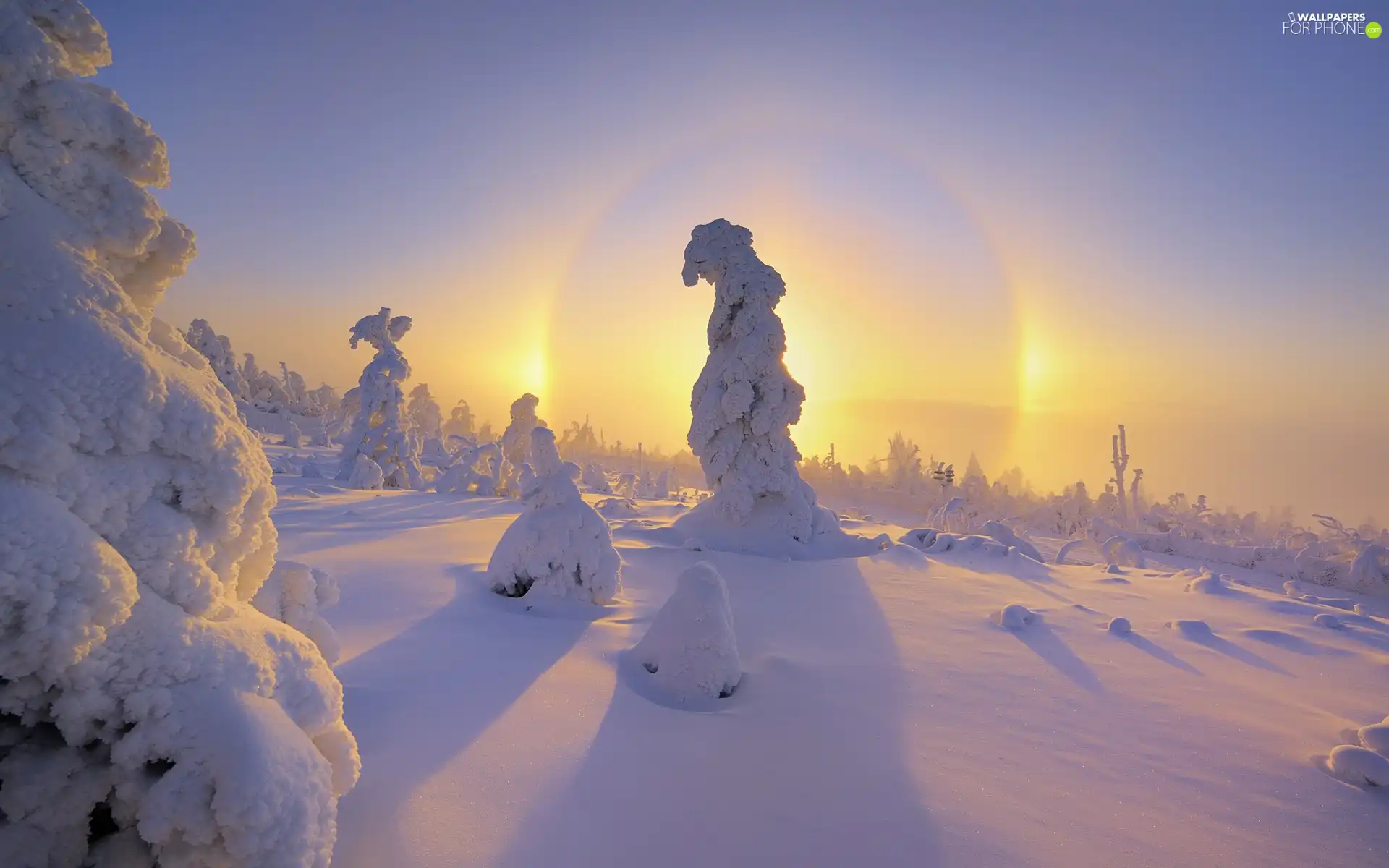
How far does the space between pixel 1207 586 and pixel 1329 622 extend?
90.9 inches

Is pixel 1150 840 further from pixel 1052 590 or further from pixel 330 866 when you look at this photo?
pixel 1052 590

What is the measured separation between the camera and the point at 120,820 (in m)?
1.92

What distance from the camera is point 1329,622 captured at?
8.35 metres

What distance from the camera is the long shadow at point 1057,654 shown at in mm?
5727

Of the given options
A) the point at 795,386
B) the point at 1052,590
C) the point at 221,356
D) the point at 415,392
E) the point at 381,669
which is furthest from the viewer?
the point at 415,392

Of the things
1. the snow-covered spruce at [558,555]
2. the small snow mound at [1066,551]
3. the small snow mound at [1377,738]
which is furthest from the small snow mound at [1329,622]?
the snow-covered spruce at [558,555]

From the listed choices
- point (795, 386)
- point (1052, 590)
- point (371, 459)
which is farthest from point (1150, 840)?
point (371, 459)

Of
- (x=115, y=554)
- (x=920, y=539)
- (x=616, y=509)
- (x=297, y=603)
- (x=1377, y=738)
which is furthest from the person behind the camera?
(x=616, y=509)

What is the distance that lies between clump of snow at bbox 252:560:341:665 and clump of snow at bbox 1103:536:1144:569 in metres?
19.5

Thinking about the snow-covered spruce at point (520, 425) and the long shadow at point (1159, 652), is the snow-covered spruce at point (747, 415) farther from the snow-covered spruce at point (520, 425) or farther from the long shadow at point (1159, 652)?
the snow-covered spruce at point (520, 425)

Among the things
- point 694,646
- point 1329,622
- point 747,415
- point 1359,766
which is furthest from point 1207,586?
point 694,646

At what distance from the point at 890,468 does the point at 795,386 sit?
4640cm

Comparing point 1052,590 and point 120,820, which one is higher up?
point 120,820

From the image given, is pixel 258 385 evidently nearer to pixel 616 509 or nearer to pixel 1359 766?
pixel 616 509
